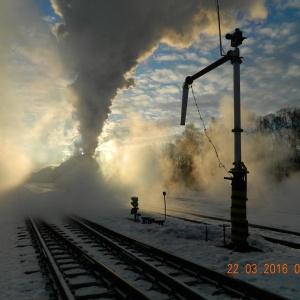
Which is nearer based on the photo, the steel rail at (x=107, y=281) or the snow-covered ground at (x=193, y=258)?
the steel rail at (x=107, y=281)

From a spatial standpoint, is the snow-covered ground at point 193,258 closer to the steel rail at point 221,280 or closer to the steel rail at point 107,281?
the steel rail at point 107,281

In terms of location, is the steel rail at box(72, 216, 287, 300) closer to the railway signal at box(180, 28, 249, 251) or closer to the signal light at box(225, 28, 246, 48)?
the railway signal at box(180, 28, 249, 251)

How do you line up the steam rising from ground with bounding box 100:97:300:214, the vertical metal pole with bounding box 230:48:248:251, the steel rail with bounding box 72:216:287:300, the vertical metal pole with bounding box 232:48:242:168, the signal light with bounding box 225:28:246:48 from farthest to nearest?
the steam rising from ground with bounding box 100:97:300:214
the signal light with bounding box 225:28:246:48
the vertical metal pole with bounding box 232:48:242:168
the vertical metal pole with bounding box 230:48:248:251
the steel rail with bounding box 72:216:287:300

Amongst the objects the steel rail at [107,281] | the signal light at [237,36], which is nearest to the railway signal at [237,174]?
the signal light at [237,36]

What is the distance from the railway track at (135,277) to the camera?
5648 mm

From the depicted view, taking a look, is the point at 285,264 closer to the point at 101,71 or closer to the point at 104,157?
the point at 101,71

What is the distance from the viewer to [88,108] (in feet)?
102

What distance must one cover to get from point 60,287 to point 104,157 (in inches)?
1244

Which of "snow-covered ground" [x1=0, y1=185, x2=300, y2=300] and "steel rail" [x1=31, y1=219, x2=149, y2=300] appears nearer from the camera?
"steel rail" [x1=31, y1=219, x2=149, y2=300]

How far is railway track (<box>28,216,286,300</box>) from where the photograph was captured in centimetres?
565

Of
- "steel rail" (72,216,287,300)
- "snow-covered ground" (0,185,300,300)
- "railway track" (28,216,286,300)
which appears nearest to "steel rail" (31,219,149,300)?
"railway track" (28,216,286,300)
